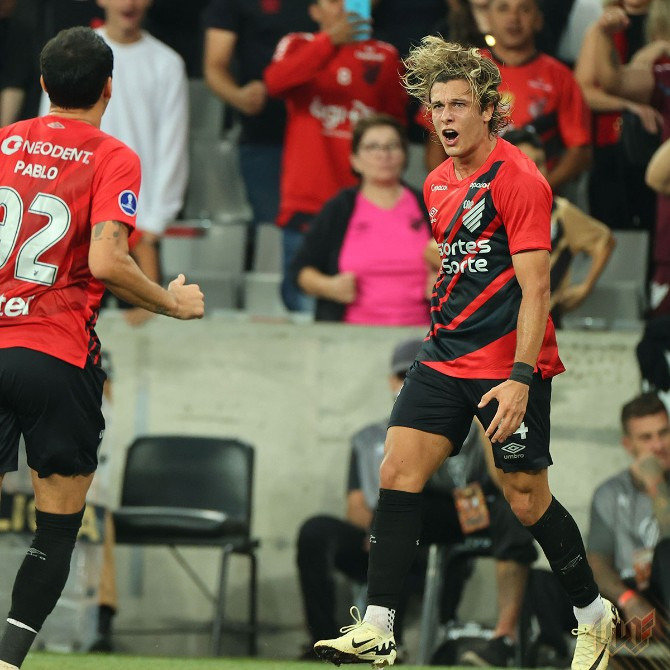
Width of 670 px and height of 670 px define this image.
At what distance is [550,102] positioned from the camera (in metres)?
8.93

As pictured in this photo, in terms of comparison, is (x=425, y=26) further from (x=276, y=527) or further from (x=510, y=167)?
Result: (x=510, y=167)

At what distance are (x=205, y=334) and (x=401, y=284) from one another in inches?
51.9

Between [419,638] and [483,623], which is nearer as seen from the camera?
[419,638]

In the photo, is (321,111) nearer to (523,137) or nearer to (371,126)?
(371,126)

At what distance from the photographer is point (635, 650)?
7191mm

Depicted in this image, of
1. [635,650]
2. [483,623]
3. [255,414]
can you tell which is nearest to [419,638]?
[483,623]

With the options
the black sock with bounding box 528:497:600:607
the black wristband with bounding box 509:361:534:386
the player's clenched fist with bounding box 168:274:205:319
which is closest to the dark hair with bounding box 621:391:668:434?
the black sock with bounding box 528:497:600:607

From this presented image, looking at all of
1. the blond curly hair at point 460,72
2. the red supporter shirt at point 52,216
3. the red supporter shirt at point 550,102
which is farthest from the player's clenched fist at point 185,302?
the red supporter shirt at point 550,102

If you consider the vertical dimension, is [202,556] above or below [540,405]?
below

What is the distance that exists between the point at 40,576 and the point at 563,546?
6.14ft

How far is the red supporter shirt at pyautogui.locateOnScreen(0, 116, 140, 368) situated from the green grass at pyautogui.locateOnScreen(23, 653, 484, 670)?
61.4 inches

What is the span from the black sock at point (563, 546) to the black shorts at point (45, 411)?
1.67m

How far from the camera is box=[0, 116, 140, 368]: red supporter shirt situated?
4816mm

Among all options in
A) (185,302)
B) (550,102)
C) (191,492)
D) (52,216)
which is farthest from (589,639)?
(550,102)
